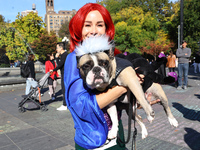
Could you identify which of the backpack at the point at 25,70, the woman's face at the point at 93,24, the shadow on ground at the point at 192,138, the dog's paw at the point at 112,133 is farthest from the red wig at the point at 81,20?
the backpack at the point at 25,70

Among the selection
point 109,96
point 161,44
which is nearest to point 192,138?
point 109,96

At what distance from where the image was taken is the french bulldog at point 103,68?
152 cm

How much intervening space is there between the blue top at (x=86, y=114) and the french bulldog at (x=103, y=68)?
8 centimetres

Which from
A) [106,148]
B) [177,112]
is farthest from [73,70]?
[177,112]

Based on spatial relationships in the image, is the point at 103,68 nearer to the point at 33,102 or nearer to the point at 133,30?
the point at 33,102

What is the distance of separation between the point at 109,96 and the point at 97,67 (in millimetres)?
269

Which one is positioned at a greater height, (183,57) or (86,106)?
(183,57)

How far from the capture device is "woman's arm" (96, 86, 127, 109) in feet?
4.91

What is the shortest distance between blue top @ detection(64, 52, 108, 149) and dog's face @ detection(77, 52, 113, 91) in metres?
0.08

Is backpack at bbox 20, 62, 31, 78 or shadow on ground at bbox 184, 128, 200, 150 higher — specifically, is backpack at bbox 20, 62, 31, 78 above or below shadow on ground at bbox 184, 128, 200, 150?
above

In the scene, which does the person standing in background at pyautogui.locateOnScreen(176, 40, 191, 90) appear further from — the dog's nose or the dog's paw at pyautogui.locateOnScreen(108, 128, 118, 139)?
the dog's nose

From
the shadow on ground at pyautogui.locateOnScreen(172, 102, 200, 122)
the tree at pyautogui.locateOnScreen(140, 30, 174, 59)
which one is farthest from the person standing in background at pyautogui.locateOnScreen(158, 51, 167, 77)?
the tree at pyautogui.locateOnScreen(140, 30, 174, 59)

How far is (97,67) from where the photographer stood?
154cm

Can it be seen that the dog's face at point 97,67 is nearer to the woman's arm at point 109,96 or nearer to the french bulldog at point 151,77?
the woman's arm at point 109,96
